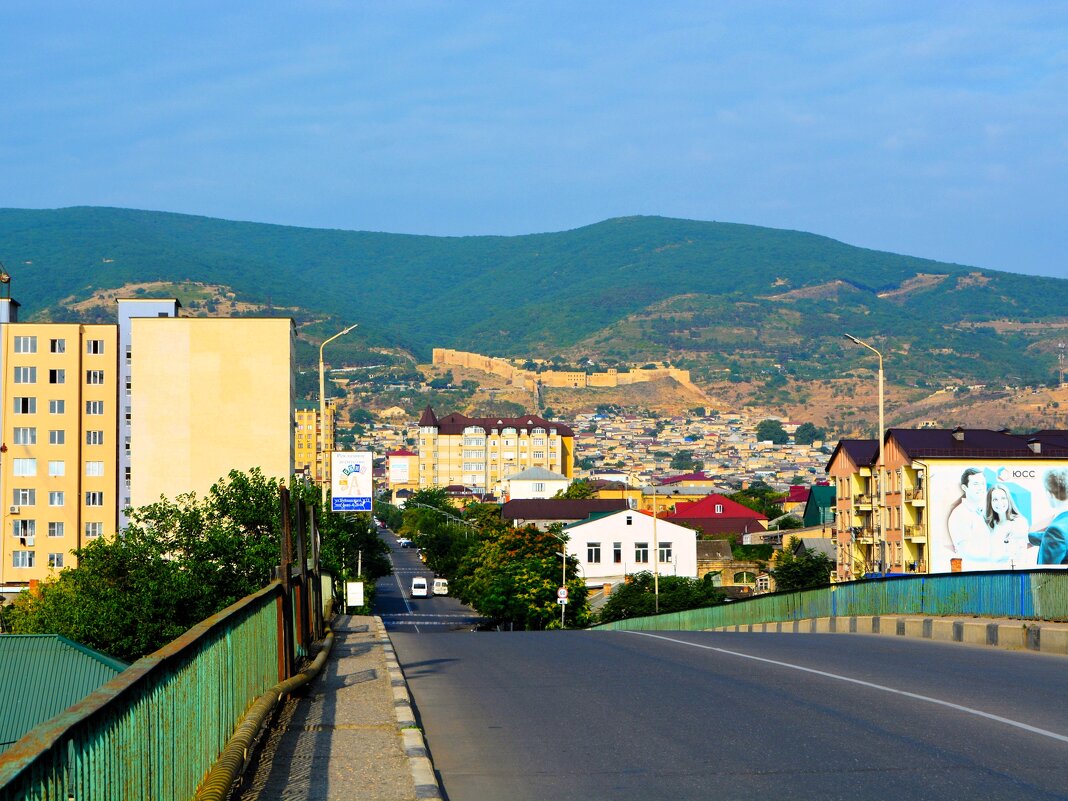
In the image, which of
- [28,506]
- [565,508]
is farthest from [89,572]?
[565,508]

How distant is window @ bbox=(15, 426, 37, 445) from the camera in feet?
405

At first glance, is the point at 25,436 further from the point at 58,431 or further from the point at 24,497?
the point at 24,497

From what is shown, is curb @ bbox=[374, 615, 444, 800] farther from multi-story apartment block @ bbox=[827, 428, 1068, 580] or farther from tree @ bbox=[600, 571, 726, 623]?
tree @ bbox=[600, 571, 726, 623]

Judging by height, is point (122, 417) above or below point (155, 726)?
above

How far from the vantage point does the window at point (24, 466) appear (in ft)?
401

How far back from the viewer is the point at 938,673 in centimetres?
1703

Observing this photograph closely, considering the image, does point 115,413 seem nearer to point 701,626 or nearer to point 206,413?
point 206,413

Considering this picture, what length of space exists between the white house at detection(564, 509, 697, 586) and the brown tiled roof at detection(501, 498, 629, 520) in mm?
35070

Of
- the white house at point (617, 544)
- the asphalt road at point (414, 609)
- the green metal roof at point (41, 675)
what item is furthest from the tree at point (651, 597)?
the green metal roof at point (41, 675)

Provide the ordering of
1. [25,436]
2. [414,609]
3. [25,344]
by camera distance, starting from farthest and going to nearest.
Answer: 1. [25,344]
2. [25,436]
3. [414,609]

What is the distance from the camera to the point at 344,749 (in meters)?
11.1

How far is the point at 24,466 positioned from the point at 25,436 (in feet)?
9.68

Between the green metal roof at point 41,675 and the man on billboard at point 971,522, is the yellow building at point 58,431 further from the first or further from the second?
the green metal roof at point 41,675

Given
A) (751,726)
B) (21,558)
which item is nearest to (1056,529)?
(751,726)
